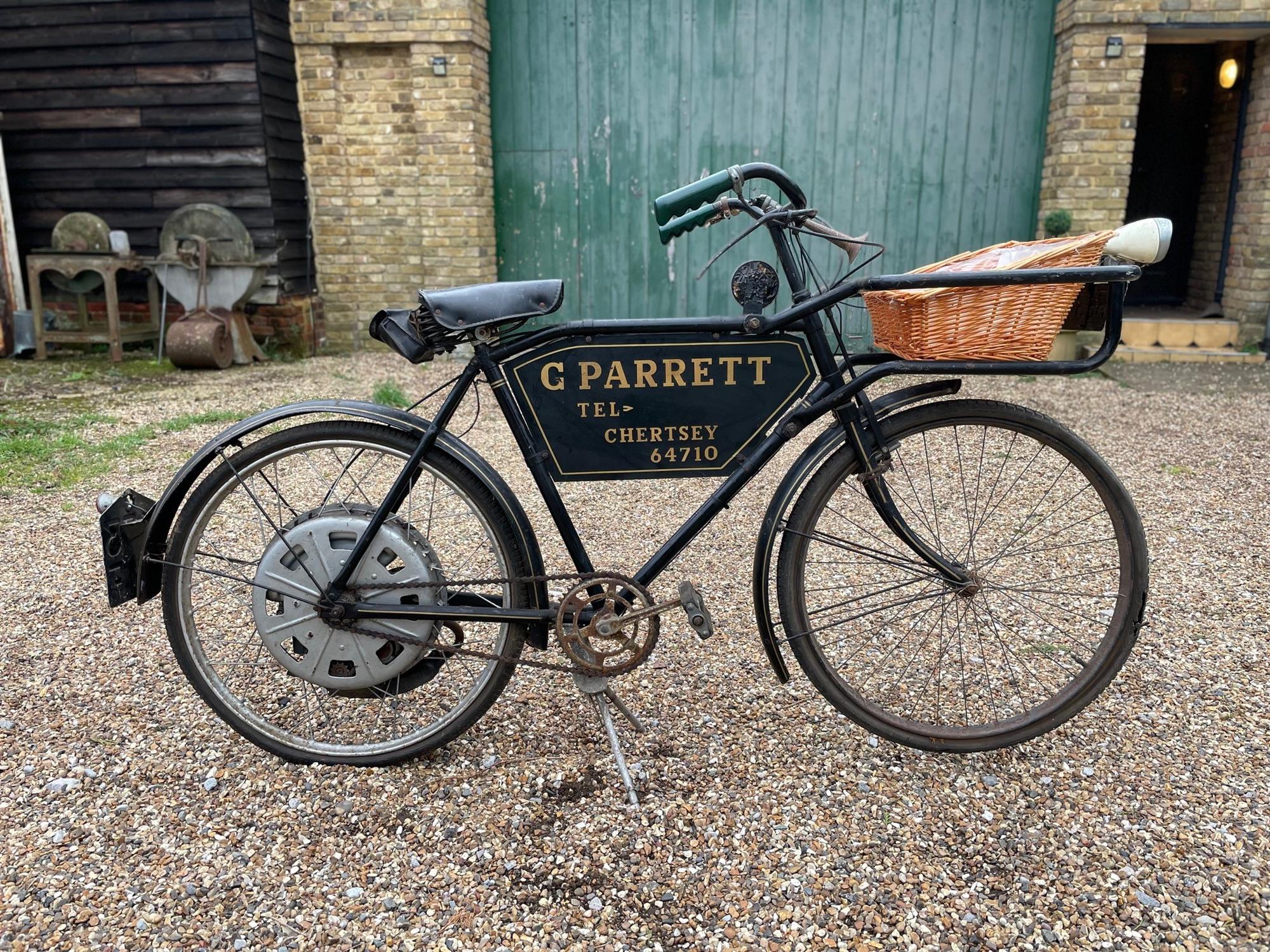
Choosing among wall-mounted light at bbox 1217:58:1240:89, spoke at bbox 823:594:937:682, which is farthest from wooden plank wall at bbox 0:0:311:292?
wall-mounted light at bbox 1217:58:1240:89

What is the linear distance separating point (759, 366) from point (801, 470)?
26 centimetres

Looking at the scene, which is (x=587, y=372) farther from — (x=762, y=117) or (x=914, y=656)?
(x=762, y=117)

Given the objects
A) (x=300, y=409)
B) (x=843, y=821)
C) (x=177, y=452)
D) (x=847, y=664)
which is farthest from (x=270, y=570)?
(x=177, y=452)

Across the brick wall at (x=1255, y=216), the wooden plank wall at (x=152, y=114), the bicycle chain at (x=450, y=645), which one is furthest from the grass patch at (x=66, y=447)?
the brick wall at (x=1255, y=216)

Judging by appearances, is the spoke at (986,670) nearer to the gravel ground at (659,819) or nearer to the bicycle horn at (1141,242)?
the gravel ground at (659,819)

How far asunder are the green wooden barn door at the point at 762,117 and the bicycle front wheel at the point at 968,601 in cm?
406

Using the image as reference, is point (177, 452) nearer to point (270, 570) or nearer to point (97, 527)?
point (97, 527)

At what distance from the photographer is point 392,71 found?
7.55 meters

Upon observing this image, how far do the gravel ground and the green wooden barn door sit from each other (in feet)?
17.7

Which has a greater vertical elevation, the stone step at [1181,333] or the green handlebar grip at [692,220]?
the green handlebar grip at [692,220]

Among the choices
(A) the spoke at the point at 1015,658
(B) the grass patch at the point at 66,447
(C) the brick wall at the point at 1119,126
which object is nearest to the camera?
(A) the spoke at the point at 1015,658

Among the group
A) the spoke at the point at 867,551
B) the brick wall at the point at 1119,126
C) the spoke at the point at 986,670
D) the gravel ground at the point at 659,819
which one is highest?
the brick wall at the point at 1119,126

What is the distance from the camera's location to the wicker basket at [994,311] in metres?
1.90

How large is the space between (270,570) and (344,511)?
0.70ft
